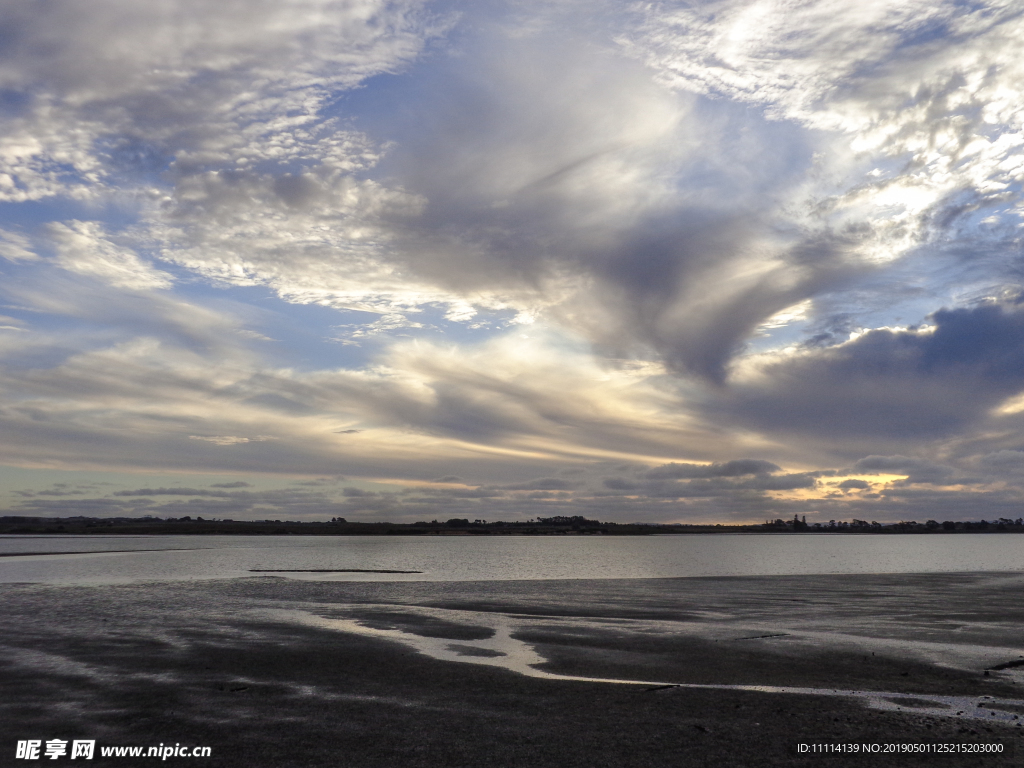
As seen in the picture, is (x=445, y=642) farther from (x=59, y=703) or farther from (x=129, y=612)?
(x=129, y=612)

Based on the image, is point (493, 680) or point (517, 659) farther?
point (517, 659)

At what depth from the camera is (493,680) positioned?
71.7ft

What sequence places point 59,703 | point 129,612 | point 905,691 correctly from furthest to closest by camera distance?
point 129,612, point 905,691, point 59,703

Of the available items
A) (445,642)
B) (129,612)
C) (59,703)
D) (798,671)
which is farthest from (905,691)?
(129,612)

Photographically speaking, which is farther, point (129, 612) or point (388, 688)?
point (129, 612)

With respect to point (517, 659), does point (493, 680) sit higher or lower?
higher

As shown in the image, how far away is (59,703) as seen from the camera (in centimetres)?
1873

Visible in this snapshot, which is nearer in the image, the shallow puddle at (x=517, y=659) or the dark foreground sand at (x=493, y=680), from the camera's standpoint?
the dark foreground sand at (x=493, y=680)

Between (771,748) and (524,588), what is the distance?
45408 mm

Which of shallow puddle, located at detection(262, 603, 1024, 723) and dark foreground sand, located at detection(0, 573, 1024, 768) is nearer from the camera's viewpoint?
dark foreground sand, located at detection(0, 573, 1024, 768)

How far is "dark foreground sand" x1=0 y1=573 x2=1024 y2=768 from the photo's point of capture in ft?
50.0

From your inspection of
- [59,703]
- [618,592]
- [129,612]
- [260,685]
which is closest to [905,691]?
[260,685]

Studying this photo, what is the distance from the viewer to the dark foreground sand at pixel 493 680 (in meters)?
15.2

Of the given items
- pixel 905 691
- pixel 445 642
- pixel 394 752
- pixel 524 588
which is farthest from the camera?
pixel 524 588
